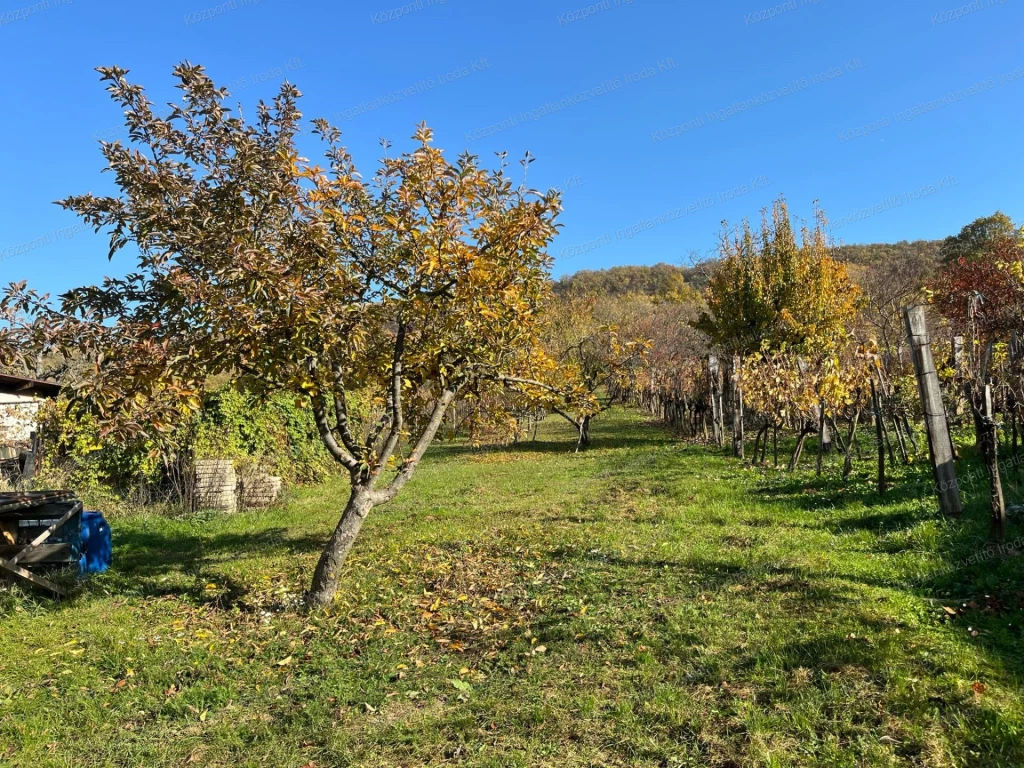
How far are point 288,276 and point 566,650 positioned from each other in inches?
135

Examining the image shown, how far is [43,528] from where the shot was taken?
654 cm

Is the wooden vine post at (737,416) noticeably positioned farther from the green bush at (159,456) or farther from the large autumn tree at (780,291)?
the green bush at (159,456)

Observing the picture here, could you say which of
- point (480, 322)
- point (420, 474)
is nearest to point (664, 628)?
point (480, 322)

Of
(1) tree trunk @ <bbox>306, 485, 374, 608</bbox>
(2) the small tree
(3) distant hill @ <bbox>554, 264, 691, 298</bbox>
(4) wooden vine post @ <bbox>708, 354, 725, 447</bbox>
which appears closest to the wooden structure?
(1) tree trunk @ <bbox>306, 485, 374, 608</bbox>

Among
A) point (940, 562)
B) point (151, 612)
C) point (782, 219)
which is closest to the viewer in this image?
point (940, 562)

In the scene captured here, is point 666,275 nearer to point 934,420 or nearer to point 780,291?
point 780,291

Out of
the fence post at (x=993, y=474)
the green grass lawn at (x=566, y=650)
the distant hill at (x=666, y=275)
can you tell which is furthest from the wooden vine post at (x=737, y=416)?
the distant hill at (x=666, y=275)

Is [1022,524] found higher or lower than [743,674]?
higher

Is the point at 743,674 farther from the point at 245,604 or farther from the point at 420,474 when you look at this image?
the point at 420,474

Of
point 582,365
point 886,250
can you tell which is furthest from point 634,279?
point 582,365

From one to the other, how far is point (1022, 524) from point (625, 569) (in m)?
3.47

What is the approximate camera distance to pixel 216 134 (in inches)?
180

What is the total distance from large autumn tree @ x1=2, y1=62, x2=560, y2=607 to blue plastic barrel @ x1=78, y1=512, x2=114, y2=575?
139 inches

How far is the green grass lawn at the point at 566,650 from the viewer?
10.2ft
